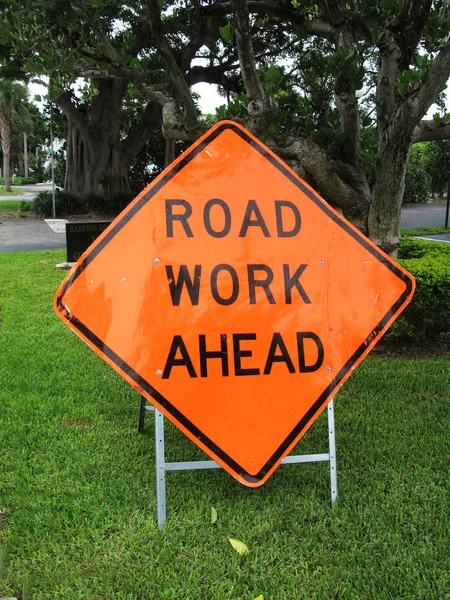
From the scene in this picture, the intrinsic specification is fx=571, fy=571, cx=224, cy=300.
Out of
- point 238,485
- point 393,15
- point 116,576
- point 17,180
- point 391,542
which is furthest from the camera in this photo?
point 17,180

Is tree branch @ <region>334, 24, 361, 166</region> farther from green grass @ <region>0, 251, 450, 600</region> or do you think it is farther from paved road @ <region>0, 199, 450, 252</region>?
paved road @ <region>0, 199, 450, 252</region>

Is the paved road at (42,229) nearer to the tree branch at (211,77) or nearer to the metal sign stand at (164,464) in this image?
the tree branch at (211,77)

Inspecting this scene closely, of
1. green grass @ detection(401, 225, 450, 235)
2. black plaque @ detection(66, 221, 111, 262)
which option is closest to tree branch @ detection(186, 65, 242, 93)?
green grass @ detection(401, 225, 450, 235)

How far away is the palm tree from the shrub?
35.2 m

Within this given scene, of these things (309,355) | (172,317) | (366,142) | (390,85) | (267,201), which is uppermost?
(390,85)

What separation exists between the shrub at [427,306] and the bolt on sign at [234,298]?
2379 mm

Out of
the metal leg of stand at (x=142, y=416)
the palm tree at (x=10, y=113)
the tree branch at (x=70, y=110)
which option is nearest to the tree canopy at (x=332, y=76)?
the metal leg of stand at (x=142, y=416)

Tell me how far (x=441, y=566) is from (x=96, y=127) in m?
21.9

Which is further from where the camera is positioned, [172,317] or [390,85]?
[390,85]

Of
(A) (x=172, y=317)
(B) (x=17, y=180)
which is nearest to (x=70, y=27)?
(A) (x=172, y=317)

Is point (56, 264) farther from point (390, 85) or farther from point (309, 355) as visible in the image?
point (309, 355)

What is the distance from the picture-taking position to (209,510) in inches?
109

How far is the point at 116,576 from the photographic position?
231cm

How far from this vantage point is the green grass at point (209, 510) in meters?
2.29
